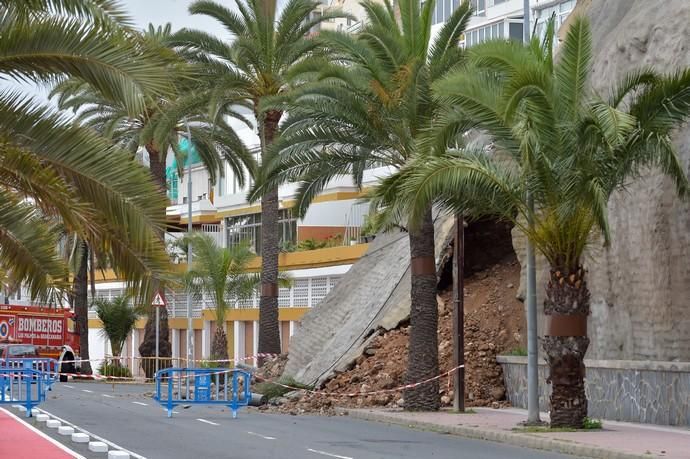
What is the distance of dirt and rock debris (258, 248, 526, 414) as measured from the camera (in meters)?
30.6

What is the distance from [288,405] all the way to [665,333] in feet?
34.6

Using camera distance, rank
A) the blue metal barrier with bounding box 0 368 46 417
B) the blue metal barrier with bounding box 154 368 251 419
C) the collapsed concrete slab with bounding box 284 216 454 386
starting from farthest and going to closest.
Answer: the collapsed concrete slab with bounding box 284 216 454 386, the blue metal barrier with bounding box 154 368 251 419, the blue metal barrier with bounding box 0 368 46 417

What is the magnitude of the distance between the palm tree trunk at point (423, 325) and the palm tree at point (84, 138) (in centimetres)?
1513

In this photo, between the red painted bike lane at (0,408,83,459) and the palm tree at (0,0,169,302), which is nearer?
the palm tree at (0,0,169,302)

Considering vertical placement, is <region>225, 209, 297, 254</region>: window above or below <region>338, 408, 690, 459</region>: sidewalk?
above

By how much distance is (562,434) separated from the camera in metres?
21.6

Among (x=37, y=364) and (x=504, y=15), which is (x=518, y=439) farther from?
(x=504, y=15)

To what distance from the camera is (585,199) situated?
71.6 feet

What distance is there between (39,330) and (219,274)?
9.00 meters

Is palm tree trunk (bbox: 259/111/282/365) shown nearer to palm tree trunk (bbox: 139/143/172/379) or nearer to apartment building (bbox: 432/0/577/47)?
palm tree trunk (bbox: 139/143/172/379)

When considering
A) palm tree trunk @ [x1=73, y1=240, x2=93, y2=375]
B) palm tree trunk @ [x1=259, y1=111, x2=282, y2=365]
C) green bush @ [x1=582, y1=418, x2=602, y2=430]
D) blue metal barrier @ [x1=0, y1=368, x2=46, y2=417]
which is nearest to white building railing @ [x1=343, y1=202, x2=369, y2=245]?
palm tree trunk @ [x1=73, y1=240, x2=93, y2=375]

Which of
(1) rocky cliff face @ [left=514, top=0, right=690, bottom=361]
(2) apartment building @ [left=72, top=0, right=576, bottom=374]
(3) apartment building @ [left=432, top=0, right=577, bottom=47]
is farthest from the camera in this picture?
(3) apartment building @ [left=432, top=0, right=577, bottom=47]

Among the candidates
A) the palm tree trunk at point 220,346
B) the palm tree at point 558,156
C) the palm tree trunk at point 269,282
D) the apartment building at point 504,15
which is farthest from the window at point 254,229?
the palm tree at point 558,156

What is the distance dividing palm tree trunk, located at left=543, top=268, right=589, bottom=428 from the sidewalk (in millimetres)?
720
